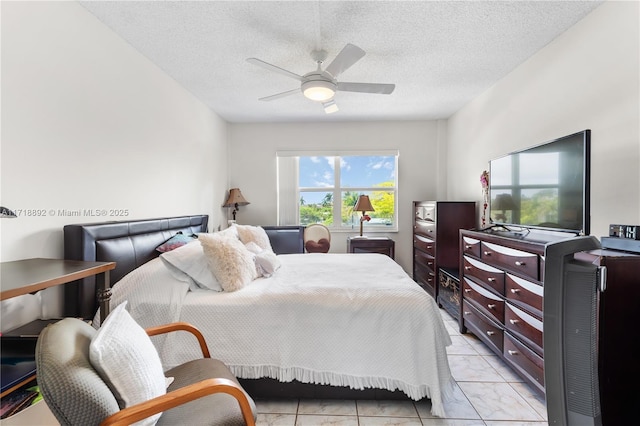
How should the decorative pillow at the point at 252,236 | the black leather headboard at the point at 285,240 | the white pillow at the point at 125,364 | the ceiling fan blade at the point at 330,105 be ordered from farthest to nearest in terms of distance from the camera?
the black leather headboard at the point at 285,240, the ceiling fan blade at the point at 330,105, the decorative pillow at the point at 252,236, the white pillow at the point at 125,364

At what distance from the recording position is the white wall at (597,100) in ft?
5.53

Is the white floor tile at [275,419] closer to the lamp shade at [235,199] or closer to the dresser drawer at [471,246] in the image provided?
the dresser drawer at [471,246]

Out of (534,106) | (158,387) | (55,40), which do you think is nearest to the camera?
(158,387)

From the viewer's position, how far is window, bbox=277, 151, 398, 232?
457 centimetres

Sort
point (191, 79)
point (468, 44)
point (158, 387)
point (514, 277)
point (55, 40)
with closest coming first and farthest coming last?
point (158, 387) < point (55, 40) < point (514, 277) < point (468, 44) < point (191, 79)

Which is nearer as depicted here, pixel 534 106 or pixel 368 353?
pixel 368 353

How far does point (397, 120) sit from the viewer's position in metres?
4.41

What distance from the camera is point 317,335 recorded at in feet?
5.57

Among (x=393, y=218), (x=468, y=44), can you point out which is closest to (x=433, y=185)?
(x=393, y=218)

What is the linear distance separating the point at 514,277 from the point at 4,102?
10.2 ft

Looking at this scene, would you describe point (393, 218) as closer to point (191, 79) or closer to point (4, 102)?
point (191, 79)

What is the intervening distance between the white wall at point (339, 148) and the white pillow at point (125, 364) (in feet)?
Answer: 11.7

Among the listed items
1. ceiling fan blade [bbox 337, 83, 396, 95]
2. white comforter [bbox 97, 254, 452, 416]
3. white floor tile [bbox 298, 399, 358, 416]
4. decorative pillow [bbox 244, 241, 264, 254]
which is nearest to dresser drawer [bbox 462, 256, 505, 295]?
white comforter [bbox 97, 254, 452, 416]

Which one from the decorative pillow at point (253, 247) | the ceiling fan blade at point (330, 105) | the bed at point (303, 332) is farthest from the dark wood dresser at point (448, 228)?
the decorative pillow at point (253, 247)
